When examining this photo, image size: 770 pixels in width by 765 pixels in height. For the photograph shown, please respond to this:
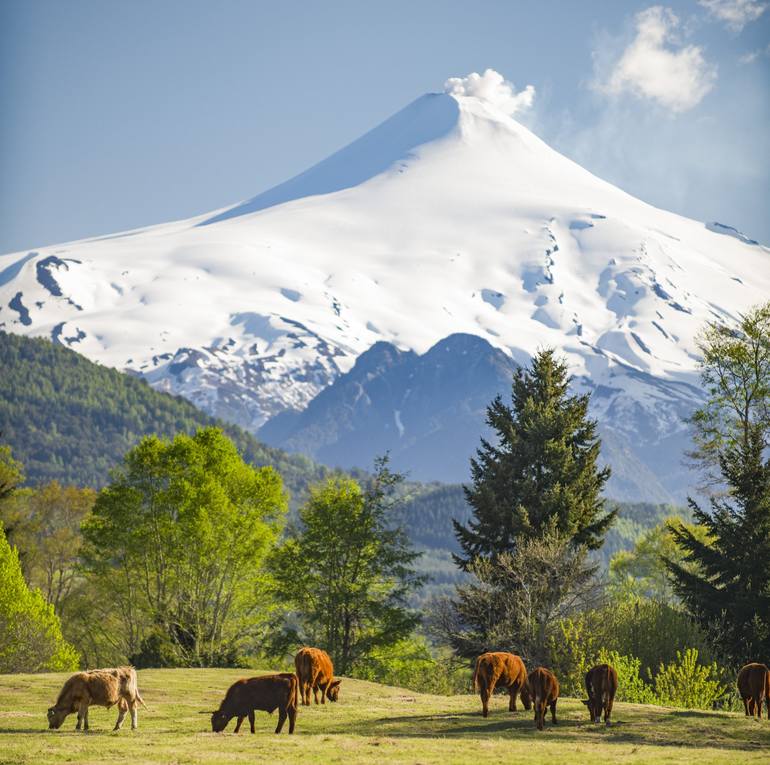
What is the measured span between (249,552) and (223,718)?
1338 inches

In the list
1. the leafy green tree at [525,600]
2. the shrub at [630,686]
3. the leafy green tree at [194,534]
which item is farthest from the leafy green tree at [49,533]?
the shrub at [630,686]

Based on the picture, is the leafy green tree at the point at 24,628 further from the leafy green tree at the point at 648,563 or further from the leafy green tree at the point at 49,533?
the leafy green tree at the point at 648,563

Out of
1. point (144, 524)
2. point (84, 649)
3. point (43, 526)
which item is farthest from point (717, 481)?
point (43, 526)

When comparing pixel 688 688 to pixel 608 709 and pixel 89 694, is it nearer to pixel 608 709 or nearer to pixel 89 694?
pixel 608 709

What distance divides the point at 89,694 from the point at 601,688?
12245 millimetres

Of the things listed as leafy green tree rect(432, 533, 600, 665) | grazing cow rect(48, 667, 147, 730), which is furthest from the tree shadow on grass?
leafy green tree rect(432, 533, 600, 665)

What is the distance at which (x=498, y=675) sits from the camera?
1072 inches

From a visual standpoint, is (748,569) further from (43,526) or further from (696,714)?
(43,526)

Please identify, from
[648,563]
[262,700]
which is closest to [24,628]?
[262,700]

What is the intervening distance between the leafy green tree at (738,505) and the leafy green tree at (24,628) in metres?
31.0

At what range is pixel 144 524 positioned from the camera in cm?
5909

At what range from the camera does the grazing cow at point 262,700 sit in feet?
82.0

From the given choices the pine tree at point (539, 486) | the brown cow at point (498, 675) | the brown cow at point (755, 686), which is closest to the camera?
the brown cow at point (498, 675)

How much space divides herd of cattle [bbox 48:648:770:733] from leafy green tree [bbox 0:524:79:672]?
28715 millimetres
